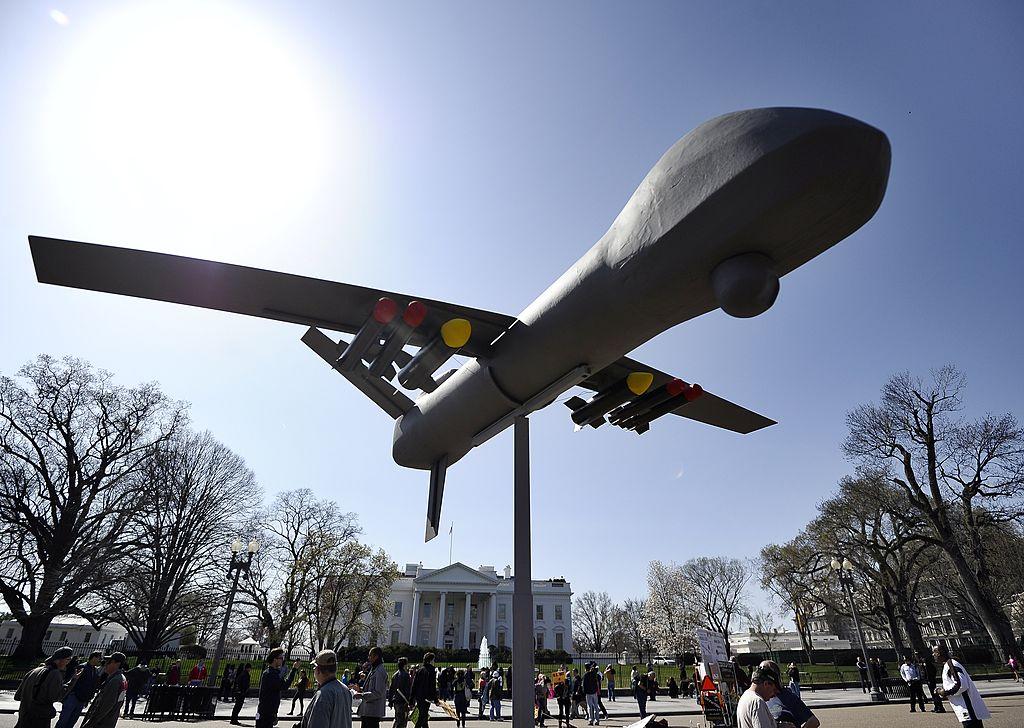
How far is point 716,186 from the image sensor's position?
10.6 ft

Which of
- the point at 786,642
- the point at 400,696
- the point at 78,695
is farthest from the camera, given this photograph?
the point at 786,642

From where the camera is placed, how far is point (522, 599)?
4.89 m

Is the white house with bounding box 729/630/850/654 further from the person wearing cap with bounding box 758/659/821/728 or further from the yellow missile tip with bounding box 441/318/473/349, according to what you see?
the yellow missile tip with bounding box 441/318/473/349

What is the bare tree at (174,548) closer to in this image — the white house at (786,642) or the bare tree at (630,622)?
the bare tree at (630,622)

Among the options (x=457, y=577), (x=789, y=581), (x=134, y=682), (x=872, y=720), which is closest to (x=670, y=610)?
(x=789, y=581)

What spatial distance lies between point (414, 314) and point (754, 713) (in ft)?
14.6

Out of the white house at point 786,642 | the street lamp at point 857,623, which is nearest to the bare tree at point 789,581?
the street lamp at point 857,623

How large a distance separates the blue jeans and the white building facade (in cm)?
6419

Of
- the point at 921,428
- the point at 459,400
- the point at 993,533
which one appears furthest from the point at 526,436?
the point at 993,533

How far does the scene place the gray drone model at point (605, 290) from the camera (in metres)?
3.07

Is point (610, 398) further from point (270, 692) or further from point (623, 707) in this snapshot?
point (623, 707)

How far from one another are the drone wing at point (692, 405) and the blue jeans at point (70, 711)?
765cm

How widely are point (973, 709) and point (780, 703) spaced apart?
3281mm

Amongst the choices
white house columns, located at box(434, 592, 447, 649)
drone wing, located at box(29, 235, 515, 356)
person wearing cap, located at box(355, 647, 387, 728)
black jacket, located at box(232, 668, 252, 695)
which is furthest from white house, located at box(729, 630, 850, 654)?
drone wing, located at box(29, 235, 515, 356)
